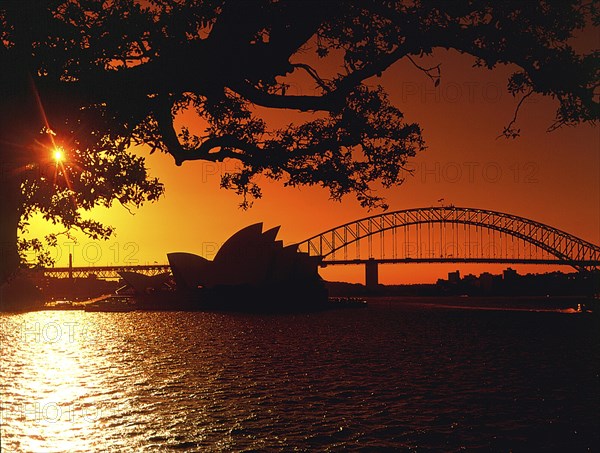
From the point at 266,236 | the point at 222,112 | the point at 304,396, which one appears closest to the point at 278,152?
the point at 222,112

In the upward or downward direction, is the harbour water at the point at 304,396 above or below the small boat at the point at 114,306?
below

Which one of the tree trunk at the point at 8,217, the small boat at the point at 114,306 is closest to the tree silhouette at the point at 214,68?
the tree trunk at the point at 8,217

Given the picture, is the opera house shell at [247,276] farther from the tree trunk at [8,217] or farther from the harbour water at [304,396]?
the tree trunk at [8,217]

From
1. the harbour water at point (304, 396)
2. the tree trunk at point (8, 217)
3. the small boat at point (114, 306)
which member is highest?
the tree trunk at point (8, 217)

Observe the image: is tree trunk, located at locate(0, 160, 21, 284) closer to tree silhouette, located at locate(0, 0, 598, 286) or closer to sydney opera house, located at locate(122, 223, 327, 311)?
tree silhouette, located at locate(0, 0, 598, 286)

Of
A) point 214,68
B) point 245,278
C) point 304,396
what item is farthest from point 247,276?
point 214,68

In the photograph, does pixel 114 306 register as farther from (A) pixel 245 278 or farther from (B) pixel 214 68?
(B) pixel 214 68

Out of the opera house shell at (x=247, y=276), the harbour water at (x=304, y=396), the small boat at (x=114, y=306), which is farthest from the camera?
the small boat at (x=114, y=306)
